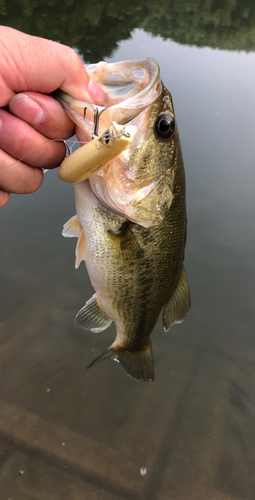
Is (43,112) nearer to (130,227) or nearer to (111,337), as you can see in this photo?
(130,227)

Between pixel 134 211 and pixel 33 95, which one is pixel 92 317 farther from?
pixel 33 95

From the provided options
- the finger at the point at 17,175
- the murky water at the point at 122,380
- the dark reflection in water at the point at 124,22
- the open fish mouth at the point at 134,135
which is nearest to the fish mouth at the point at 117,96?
the open fish mouth at the point at 134,135

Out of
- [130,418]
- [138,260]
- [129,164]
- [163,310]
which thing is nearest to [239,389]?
[130,418]

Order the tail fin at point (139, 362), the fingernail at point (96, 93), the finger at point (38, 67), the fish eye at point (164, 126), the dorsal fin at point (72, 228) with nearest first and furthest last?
the finger at point (38, 67)
the fingernail at point (96, 93)
the fish eye at point (164, 126)
the dorsal fin at point (72, 228)
the tail fin at point (139, 362)

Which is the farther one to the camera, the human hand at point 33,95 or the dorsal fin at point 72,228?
the dorsal fin at point 72,228

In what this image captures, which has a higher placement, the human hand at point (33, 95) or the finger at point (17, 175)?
the human hand at point (33, 95)

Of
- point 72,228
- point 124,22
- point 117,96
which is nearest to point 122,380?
point 72,228

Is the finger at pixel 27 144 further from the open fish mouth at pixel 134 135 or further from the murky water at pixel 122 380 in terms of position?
the murky water at pixel 122 380
